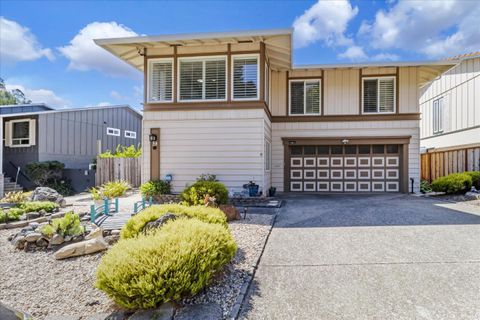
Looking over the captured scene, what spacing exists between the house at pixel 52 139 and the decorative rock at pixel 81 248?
995cm

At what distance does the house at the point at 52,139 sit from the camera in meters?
14.4

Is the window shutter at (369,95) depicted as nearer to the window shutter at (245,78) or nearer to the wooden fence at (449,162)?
the wooden fence at (449,162)

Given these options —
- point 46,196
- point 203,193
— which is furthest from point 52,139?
point 203,193

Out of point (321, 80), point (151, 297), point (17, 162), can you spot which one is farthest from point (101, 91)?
point (151, 297)

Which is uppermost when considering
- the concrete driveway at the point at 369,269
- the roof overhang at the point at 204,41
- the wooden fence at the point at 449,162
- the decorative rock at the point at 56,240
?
the roof overhang at the point at 204,41

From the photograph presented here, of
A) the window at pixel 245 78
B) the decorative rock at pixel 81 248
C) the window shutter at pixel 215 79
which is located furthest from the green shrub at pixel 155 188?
the decorative rock at pixel 81 248

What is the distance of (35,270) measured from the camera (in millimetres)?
4234

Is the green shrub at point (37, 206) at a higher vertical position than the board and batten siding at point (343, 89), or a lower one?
lower

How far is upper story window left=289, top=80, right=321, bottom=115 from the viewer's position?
12.4 meters

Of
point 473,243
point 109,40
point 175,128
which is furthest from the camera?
point 175,128

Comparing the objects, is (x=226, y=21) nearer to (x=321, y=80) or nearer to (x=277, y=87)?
(x=277, y=87)

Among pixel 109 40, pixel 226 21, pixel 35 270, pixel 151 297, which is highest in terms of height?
pixel 226 21

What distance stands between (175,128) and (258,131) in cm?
288

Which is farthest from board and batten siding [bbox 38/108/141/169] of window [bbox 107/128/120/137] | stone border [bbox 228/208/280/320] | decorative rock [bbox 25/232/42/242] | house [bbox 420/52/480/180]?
house [bbox 420/52/480/180]
